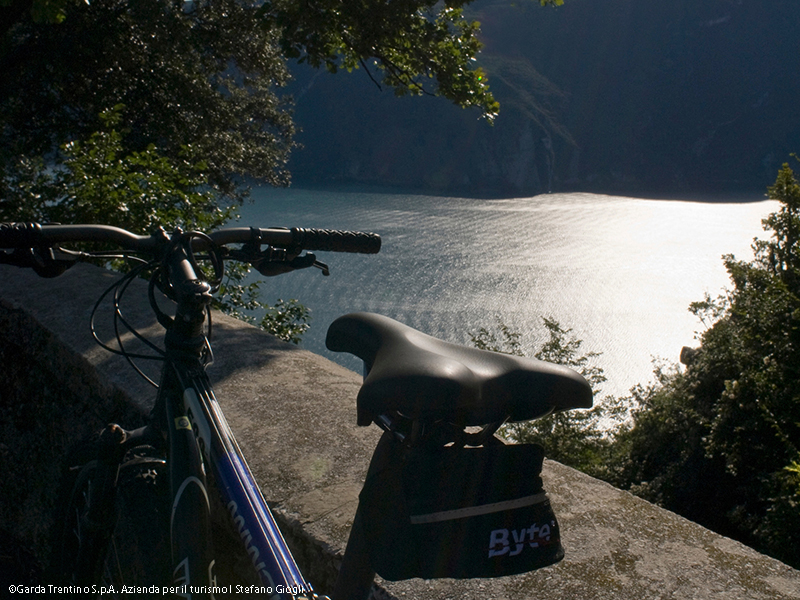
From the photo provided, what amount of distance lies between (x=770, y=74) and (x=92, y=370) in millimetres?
142227

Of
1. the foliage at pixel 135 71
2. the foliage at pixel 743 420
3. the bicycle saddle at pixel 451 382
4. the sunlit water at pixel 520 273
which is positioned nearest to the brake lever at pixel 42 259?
the bicycle saddle at pixel 451 382

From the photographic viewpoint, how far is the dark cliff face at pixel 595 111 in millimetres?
94125

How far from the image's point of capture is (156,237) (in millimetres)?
1495

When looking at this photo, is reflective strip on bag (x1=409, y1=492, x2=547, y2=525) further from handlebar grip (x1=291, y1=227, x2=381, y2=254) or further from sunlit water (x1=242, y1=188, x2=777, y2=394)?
sunlit water (x1=242, y1=188, x2=777, y2=394)

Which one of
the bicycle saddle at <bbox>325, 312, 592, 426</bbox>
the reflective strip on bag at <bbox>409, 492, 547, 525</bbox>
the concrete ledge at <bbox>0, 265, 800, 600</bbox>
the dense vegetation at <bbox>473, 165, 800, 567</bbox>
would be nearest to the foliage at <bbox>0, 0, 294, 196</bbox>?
the concrete ledge at <bbox>0, 265, 800, 600</bbox>

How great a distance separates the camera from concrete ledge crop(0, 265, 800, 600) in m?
1.59

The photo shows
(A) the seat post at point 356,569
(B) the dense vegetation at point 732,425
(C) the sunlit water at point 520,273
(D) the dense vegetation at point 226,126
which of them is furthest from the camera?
(C) the sunlit water at point 520,273

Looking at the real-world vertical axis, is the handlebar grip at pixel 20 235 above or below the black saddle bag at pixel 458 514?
above


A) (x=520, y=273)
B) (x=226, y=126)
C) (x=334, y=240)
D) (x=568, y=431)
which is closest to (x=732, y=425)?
(x=568, y=431)

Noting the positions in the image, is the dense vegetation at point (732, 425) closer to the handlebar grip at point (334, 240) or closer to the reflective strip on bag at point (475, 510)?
the handlebar grip at point (334, 240)

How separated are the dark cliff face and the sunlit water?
28.0 metres

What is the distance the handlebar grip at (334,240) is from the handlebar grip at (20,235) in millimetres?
656

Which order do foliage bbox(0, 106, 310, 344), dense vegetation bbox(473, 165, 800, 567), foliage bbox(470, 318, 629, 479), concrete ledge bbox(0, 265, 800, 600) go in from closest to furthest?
1. concrete ledge bbox(0, 265, 800, 600)
2. foliage bbox(0, 106, 310, 344)
3. dense vegetation bbox(473, 165, 800, 567)
4. foliage bbox(470, 318, 629, 479)

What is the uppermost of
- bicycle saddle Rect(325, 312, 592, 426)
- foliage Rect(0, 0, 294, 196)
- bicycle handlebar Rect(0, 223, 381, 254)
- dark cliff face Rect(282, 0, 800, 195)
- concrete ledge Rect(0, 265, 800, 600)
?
dark cliff face Rect(282, 0, 800, 195)
